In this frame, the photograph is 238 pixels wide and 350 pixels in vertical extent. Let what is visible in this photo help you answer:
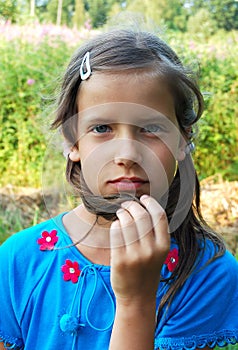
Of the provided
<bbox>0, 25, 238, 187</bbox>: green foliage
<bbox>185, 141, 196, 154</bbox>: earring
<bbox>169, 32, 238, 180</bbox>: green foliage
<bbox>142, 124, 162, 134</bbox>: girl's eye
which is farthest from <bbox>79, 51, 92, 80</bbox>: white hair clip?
<bbox>169, 32, 238, 180</bbox>: green foliage

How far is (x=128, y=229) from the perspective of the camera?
3.80 ft

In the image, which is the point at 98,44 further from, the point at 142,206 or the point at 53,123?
the point at 142,206

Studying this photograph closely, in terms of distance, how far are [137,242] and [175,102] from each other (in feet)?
1.47

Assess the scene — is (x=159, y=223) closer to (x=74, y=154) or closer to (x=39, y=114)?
(x=74, y=154)

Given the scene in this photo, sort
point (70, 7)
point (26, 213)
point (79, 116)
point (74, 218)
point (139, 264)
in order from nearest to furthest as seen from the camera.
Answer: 1. point (139, 264)
2. point (79, 116)
3. point (74, 218)
4. point (26, 213)
5. point (70, 7)

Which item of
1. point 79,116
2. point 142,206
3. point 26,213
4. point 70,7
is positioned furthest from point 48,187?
point 70,7

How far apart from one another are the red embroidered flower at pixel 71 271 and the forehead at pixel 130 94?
45 cm

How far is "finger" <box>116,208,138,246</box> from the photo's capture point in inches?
45.6

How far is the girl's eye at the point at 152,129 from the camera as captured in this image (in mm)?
1345

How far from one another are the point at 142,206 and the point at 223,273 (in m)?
0.46

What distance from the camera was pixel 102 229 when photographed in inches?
58.6

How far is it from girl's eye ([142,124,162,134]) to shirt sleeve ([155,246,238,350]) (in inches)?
16.5

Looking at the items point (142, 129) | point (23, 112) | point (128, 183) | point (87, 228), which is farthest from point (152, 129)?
point (23, 112)

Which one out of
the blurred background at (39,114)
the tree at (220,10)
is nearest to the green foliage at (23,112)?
the blurred background at (39,114)
